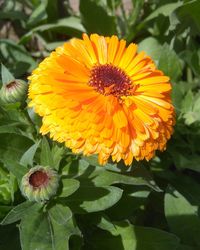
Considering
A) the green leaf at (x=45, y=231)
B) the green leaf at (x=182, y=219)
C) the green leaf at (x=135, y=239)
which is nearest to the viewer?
the green leaf at (x=45, y=231)

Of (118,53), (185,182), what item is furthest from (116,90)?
(185,182)

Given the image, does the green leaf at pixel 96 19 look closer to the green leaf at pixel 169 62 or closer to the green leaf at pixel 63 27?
the green leaf at pixel 63 27

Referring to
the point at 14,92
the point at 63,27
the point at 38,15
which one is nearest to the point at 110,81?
the point at 14,92

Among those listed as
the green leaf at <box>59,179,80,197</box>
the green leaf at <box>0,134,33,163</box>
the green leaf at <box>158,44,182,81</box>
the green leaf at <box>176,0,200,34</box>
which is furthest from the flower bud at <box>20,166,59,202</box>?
the green leaf at <box>176,0,200,34</box>

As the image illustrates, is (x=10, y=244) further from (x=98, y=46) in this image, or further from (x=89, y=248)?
(x=98, y=46)

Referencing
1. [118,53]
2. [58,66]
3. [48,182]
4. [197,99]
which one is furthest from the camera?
[197,99]

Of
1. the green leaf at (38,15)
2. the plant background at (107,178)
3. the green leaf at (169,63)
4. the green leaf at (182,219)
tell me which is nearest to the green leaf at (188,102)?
the plant background at (107,178)
